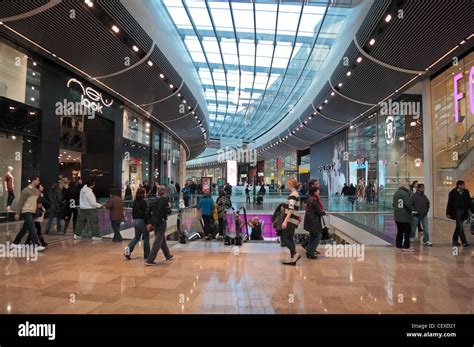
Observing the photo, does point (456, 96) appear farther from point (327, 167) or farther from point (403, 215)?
point (327, 167)

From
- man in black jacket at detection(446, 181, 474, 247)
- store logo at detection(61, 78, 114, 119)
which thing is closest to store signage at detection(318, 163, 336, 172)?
store logo at detection(61, 78, 114, 119)

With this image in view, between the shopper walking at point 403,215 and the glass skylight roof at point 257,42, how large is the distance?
30.1 feet

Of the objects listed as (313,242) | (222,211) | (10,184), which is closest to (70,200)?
(10,184)

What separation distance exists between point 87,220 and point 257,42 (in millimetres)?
13049

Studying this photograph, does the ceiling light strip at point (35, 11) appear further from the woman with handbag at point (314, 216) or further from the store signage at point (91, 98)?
the woman with handbag at point (314, 216)

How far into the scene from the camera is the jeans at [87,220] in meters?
8.72

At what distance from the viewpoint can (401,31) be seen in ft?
31.0

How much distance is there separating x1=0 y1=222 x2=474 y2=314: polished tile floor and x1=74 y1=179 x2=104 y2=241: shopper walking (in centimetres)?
130

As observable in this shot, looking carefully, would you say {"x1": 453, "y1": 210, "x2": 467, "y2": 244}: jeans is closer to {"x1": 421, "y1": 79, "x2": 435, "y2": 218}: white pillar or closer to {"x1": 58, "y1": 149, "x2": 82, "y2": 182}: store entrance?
{"x1": 421, "y1": 79, "x2": 435, "y2": 218}: white pillar

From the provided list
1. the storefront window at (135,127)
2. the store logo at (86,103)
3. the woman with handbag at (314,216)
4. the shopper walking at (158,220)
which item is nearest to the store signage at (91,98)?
the store logo at (86,103)
